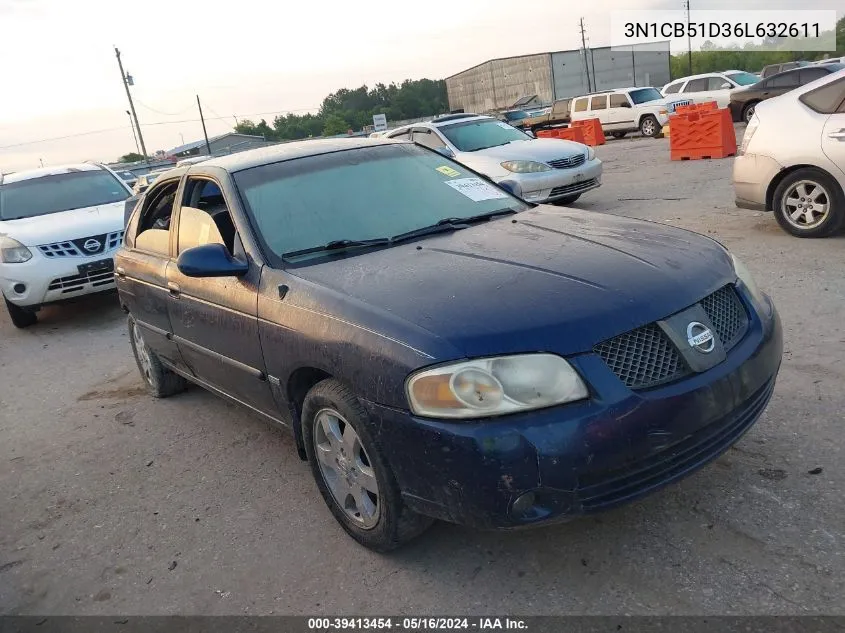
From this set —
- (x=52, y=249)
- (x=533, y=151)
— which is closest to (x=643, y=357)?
(x=52, y=249)

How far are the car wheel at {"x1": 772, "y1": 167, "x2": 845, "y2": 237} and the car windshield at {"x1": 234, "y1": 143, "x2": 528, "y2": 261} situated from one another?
153 inches

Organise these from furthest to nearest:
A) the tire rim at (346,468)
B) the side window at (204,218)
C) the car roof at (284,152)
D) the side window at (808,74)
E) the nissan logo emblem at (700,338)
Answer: the side window at (808,74), the car roof at (284,152), the side window at (204,218), the tire rim at (346,468), the nissan logo emblem at (700,338)

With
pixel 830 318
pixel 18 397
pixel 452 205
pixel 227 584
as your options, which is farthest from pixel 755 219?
pixel 18 397

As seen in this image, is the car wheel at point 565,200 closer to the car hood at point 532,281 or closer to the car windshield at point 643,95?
the car hood at point 532,281

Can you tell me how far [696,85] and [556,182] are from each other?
1605 cm

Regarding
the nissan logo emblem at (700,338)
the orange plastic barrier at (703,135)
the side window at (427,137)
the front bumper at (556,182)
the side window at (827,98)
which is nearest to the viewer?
the nissan logo emblem at (700,338)

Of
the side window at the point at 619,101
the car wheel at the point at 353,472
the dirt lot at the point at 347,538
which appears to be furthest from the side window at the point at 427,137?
the side window at the point at 619,101

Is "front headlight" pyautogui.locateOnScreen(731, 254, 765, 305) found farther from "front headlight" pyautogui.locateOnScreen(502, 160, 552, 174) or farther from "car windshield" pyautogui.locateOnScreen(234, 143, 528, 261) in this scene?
"front headlight" pyautogui.locateOnScreen(502, 160, 552, 174)

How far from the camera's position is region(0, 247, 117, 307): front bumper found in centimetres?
736

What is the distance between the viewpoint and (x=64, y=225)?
777cm

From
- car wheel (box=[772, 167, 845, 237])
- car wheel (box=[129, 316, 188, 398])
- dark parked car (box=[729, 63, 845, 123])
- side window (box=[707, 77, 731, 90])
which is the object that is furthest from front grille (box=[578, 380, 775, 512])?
side window (box=[707, 77, 731, 90])

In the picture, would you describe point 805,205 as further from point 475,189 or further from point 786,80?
point 786,80

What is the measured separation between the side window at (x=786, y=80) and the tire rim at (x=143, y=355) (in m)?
20.0

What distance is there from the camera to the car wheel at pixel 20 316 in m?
7.83
